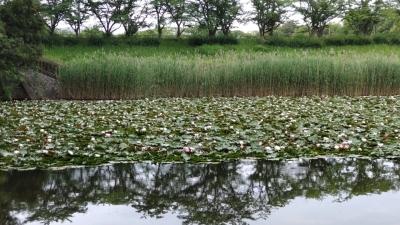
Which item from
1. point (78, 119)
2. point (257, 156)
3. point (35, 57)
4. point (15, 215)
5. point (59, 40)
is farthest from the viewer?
point (59, 40)

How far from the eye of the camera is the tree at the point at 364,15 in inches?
1430

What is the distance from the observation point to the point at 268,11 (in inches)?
1389

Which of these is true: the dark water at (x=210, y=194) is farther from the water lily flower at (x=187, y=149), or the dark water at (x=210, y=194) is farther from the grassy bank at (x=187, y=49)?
the grassy bank at (x=187, y=49)

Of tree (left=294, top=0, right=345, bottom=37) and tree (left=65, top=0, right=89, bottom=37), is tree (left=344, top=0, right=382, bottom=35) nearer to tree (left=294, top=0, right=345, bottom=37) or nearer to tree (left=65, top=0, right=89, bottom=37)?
tree (left=294, top=0, right=345, bottom=37)

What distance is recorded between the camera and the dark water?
3.67 m

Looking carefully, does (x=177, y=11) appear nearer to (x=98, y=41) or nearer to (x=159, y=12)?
(x=159, y=12)

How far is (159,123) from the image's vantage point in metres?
7.90

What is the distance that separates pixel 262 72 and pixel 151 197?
1062cm

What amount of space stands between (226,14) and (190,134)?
93.9 feet

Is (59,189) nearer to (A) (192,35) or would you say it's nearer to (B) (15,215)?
(B) (15,215)

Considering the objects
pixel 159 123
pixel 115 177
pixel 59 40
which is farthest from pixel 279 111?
pixel 59 40

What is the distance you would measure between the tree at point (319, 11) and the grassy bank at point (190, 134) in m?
27.4

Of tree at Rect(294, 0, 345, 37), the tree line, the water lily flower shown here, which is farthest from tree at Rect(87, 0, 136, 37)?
the water lily flower

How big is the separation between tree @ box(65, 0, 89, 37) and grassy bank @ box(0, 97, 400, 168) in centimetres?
2284
